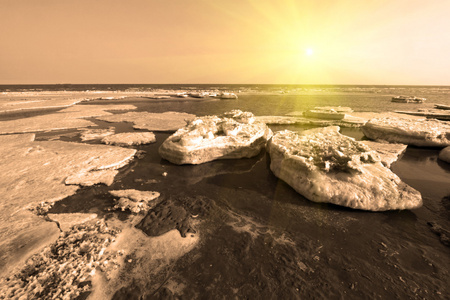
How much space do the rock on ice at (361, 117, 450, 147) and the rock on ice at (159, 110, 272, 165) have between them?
20.9 ft

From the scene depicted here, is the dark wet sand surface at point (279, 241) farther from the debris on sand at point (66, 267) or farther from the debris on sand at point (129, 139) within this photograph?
the debris on sand at point (129, 139)

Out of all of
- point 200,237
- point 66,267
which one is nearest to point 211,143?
point 200,237

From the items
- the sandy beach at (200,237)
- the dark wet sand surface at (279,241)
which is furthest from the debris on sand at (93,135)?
the dark wet sand surface at (279,241)

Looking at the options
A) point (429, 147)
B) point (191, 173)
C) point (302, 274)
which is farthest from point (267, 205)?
point (429, 147)

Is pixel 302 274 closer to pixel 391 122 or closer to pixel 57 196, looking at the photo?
pixel 57 196

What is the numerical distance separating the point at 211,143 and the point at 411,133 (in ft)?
31.8

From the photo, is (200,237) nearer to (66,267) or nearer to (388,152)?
(66,267)

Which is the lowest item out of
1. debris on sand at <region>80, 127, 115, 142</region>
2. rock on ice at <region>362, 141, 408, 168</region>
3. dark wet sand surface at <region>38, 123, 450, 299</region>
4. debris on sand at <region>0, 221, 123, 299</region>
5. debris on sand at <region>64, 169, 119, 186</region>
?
dark wet sand surface at <region>38, 123, 450, 299</region>

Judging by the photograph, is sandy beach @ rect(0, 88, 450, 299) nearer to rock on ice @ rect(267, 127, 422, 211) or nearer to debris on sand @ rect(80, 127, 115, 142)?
rock on ice @ rect(267, 127, 422, 211)

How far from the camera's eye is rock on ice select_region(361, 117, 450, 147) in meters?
9.39

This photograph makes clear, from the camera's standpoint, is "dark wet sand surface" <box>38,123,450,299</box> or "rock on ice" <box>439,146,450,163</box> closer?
"dark wet sand surface" <box>38,123,450,299</box>

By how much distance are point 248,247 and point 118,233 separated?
2619mm

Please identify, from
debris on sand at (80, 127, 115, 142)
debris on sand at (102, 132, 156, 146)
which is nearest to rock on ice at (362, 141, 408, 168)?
debris on sand at (102, 132, 156, 146)

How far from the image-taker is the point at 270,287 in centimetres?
306
